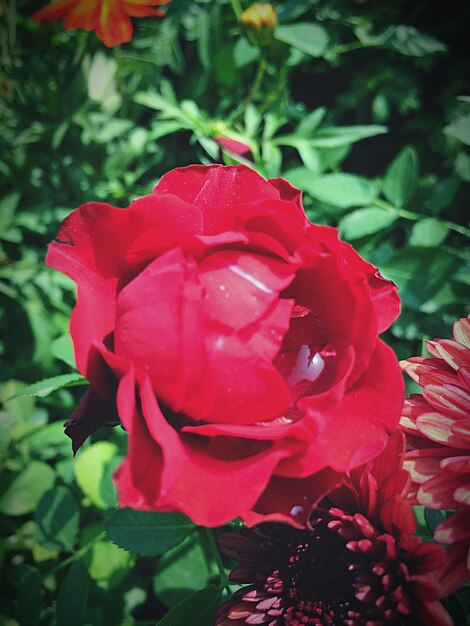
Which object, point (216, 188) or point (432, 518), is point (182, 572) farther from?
point (216, 188)

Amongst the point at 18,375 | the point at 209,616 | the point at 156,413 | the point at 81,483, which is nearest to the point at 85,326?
the point at 156,413

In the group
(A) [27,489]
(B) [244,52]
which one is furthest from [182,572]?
(B) [244,52]

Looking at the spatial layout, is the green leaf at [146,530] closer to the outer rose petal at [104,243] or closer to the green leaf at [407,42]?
the outer rose petal at [104,243]

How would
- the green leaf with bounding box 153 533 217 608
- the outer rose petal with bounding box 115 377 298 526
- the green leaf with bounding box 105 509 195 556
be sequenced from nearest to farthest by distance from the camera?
the outer rose petal with bounding box 115 377 298 526 < the green leaf with bounding box 105 509 195 556 < the green leaf with bounding box 153 533 217 608

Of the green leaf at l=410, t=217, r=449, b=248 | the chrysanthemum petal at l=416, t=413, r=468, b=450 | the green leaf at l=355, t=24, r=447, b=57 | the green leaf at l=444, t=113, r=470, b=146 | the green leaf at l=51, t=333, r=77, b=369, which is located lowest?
the green leaf at l=51, t=333, r=77, b=369

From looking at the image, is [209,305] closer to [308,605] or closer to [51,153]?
[308,605]

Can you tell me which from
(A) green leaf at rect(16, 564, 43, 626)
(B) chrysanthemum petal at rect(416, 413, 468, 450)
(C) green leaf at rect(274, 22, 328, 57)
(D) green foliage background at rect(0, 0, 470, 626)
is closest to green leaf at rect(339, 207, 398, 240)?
(D) green foliage background at rect(0, 0, 470, 626)

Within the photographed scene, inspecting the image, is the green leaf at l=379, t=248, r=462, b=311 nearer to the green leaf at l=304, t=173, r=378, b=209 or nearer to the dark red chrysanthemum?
the green leaf at l=304, t=173, r=378, b=209

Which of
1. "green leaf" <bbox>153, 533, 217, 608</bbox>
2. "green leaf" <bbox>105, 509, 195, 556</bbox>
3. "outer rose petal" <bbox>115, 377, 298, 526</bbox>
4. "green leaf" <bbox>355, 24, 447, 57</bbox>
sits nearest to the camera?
"outer rose petal" <bbox>115, 377, 298, 526</bbox>

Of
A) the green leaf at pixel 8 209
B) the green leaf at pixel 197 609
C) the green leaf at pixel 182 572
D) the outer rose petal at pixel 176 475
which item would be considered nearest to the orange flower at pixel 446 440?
the outer rose petal at pixel 176 475
